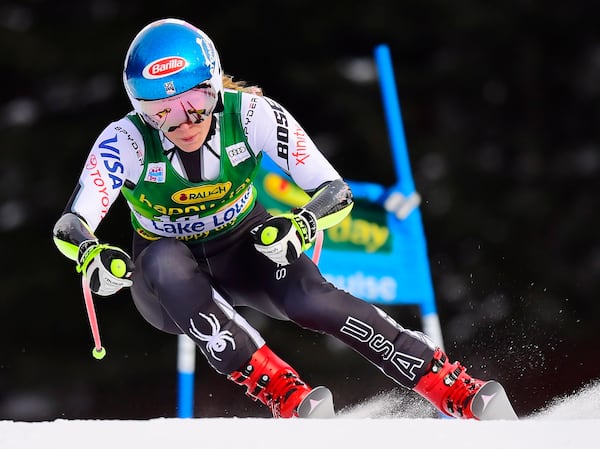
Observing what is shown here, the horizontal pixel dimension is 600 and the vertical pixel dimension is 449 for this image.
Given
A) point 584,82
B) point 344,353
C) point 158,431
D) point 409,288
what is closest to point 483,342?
point 409,288

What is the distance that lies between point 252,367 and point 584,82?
7.62 meters

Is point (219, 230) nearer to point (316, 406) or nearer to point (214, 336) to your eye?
point (214, 336)

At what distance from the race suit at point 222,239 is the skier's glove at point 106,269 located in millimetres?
163

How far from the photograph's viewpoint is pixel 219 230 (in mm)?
3596

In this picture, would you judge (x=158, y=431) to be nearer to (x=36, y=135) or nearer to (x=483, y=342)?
(x=483, y=342)

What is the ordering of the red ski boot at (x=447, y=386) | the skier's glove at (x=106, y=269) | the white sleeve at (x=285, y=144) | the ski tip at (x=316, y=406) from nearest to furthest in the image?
the skier's glove at (x=106, y=269)
the ski tip at (x=316, y=406)
the red ski boot at (x=447, y=386)
the white sleeve at (x=285, y=144)

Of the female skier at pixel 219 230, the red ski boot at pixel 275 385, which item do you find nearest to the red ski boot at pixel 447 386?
the female skier at pixel 219 230

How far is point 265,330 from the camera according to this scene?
348 inches

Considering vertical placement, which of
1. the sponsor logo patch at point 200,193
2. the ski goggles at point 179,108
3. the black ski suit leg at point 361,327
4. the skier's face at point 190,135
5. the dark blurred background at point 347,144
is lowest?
the dark blurred background at point 347,144

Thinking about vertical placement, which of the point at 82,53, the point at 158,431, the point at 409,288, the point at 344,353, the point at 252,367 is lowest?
the point at 344,353

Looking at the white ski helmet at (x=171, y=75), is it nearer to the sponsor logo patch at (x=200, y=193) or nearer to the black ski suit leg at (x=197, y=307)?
the sponsor logo patch at (x=200, y=193)

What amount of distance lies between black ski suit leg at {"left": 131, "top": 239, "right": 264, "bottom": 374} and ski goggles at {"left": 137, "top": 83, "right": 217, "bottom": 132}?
13.3 inches

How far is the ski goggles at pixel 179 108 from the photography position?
332cm

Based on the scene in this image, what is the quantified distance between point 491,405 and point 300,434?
1.02 m
